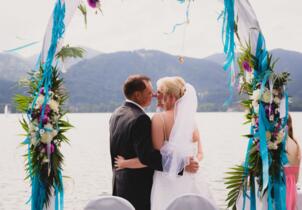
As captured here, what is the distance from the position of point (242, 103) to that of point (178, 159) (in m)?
0.68

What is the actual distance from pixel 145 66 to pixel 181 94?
150864mm

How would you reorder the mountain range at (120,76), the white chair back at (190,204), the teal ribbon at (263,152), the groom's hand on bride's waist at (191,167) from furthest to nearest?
the mountain range at (120,76) < the groom's hand on bride's waist at (191,167) < the teal ribbon at (263,152) < the white chair back at (190,204)

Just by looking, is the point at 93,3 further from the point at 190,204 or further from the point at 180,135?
the point at 190,204

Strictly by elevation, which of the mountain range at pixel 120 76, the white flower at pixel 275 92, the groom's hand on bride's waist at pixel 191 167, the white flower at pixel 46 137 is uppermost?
the mountain range at pixel 120 76

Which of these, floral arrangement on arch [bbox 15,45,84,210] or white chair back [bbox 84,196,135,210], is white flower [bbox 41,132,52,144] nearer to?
floral arrangement on arch [bbox 15,45,84,210]

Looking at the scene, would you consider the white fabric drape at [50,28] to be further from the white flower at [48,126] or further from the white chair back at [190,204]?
the white chair back at [190,204]

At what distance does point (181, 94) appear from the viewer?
3883 millimetres

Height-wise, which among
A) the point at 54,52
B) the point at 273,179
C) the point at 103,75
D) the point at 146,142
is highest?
the point at 103,75

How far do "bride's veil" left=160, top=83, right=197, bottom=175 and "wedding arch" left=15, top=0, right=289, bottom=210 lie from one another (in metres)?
0.38

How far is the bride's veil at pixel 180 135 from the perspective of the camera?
12.7 feet

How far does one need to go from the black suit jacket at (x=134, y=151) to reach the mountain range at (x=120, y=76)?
100 m

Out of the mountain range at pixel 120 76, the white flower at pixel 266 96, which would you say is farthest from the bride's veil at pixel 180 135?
the mountain range at pixel 120 76

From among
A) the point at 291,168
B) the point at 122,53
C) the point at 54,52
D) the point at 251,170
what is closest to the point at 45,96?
the point at 54,52

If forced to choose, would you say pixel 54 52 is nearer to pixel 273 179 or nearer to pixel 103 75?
pixel 273 179
